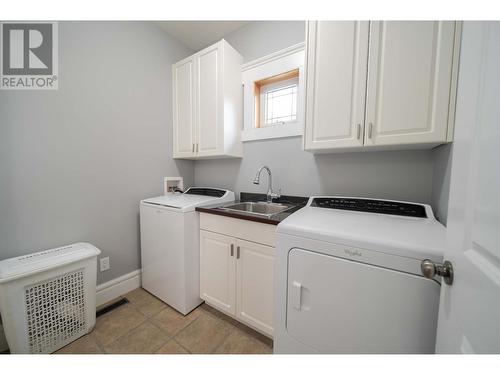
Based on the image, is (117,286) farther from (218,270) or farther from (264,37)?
(264,37)

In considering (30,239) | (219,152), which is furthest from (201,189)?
(30,239)

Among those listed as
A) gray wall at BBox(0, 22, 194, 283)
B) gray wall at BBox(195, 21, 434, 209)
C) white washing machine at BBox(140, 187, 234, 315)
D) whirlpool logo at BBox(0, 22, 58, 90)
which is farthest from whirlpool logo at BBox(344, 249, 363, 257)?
whirlpool logo at BBox(0, 22, 58, 90)

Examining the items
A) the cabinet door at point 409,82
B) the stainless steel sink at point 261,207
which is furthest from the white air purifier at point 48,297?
the cabinet door at point 409,82

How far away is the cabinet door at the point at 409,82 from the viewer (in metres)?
0.93

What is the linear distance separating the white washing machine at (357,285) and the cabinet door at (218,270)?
449 mm

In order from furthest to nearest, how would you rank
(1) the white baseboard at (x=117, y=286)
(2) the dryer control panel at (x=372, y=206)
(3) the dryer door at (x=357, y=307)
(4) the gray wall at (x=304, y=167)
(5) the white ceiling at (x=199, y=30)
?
(5) the white ceiling at (x=199, y=30) < (1) the white baseboard at (x=117, y=286) < (4) the gray wall at (x=304, y=167) < (2) the dryer control panel at (x=372, y=206) < (3) the dryer door at (x=357, y=307)

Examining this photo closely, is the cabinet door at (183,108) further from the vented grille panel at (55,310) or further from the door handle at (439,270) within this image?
the door handle at (439,270)

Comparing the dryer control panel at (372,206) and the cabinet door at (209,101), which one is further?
the cabinet door at (209,101)

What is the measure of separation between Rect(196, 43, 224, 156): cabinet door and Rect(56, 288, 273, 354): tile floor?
58.3 inches

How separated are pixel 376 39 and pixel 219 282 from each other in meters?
1.92

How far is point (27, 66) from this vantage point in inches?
49.5

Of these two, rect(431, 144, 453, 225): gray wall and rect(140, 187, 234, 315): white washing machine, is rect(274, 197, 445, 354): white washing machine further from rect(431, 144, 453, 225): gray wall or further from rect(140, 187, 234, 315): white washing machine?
rect(140, 187, 234, 315): white washing machine

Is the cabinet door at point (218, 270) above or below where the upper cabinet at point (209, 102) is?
below
